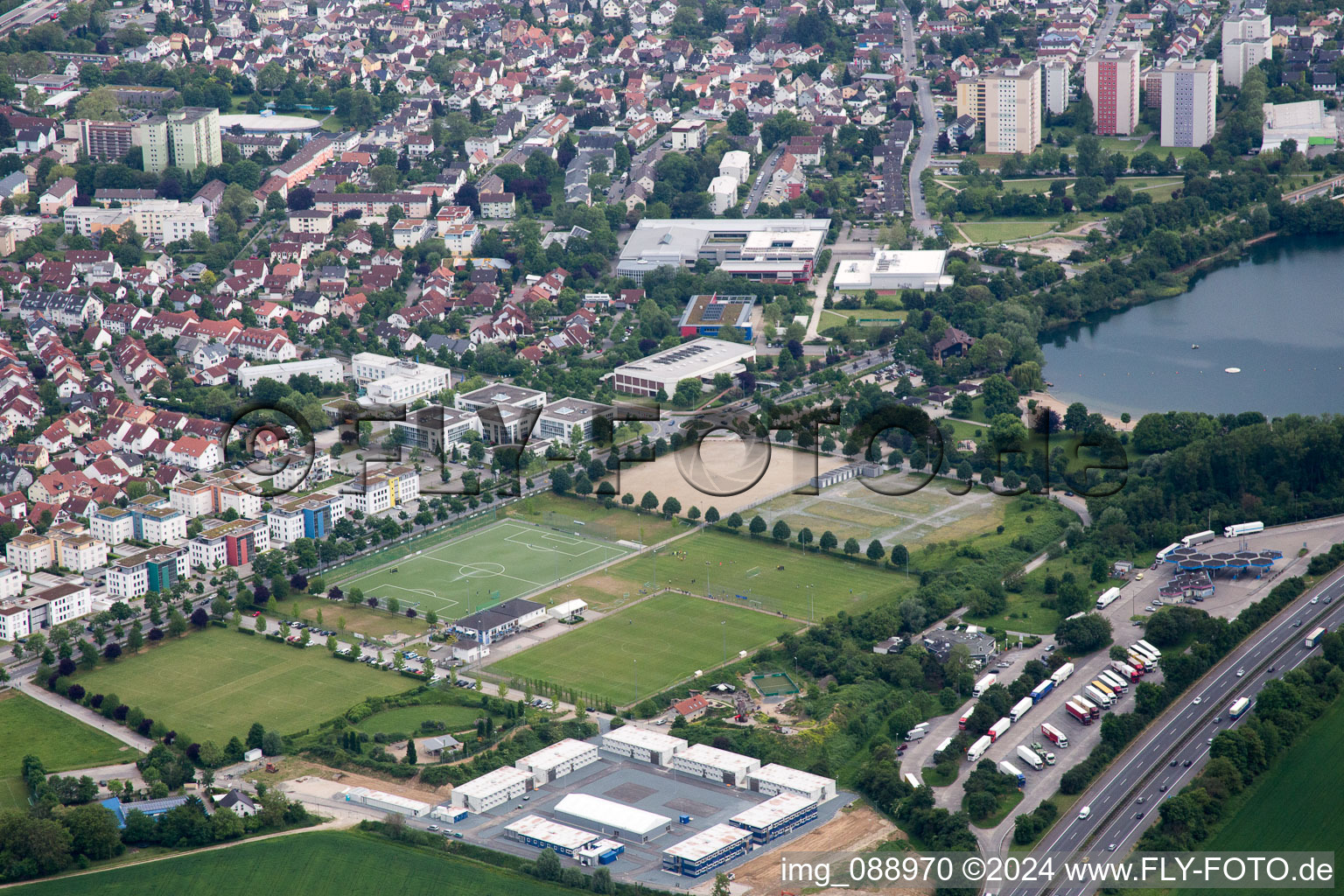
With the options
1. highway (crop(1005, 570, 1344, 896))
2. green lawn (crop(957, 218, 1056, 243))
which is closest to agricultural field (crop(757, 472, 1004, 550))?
highway (crop(1005, 570, 1344, 896))

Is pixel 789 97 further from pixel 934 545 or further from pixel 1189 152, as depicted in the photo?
pixel 934 545

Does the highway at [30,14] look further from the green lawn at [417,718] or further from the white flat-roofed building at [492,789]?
the white flat-roofed building at [492,789]

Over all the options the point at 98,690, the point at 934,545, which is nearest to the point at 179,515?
the point at 98,690

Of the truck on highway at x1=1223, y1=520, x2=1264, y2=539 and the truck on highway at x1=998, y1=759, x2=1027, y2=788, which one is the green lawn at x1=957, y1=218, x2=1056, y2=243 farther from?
the truck on highway at x1=998, y1=759, x2=1027, y2=788

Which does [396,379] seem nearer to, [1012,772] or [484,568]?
[484,568]

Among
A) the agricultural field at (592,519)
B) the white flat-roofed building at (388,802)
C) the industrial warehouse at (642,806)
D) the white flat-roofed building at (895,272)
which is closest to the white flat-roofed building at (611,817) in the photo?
the industrial warehouse at (642,806)

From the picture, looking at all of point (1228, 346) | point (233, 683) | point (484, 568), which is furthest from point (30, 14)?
point (233, 683)
